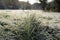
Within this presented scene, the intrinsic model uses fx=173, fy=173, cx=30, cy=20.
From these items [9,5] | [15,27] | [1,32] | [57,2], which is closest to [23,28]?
[15,27]

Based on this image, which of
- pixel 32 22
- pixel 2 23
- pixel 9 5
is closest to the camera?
pixel 32 22

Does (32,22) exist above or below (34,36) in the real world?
above

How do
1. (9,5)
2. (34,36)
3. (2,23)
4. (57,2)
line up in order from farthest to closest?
(9,5), (57,2), (2,23), (34,36)

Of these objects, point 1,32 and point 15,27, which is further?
point 15,27

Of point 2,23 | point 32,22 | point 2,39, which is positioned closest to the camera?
point 2,39

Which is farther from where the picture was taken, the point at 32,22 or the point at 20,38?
the point at 32,22

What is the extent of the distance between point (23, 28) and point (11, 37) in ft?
1.38

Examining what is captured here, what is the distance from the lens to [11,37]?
385cm

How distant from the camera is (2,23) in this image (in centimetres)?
445

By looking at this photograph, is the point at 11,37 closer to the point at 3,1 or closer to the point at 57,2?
the point at 57,2

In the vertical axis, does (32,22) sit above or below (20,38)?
above

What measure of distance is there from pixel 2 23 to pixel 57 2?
6851 millimetres

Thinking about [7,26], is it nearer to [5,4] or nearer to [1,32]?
[1,32]

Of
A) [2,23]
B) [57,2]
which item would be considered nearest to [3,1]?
[57,2]
